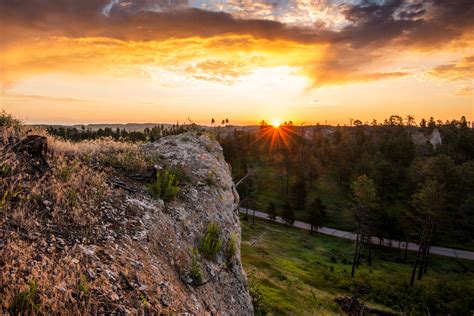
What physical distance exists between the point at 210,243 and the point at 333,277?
5098 centimetres

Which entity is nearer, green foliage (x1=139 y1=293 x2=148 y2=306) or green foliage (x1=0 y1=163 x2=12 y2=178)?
green foliage (x1=139 y1=293 x2=148 y2=306)

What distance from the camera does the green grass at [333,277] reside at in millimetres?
37500

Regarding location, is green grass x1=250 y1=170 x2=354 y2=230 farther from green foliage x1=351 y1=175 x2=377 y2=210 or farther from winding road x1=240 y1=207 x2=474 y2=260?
green foliage x1=351 y1=175 x2=377 y2=210

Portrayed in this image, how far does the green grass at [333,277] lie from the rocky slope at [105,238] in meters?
17.3

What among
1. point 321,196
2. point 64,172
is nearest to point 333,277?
point 64,172

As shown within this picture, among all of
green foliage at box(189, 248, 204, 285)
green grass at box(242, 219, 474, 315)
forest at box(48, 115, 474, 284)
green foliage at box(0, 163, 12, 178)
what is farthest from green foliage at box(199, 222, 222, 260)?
forest at box(48, 115, 474, 284)

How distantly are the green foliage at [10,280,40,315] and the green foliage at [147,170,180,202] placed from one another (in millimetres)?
6072

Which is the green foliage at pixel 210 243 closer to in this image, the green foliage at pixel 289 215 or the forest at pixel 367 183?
the forest at pixel 367 183

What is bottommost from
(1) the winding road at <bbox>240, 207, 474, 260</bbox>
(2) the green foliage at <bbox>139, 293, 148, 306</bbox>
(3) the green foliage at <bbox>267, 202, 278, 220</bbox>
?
(1) the winding road at <bbox>240, 207, 474, 260</bbox>

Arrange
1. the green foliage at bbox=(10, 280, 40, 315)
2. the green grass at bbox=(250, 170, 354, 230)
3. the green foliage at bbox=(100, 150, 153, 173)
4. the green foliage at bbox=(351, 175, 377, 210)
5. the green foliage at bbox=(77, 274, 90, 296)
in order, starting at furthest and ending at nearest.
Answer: the green grass at bbox=(250, 170, 354, 230)
the green foliage at bbox=(351, 175, 377, 210)
the green foliage at bbox=(100, 150, 153, 173)
the green foliage at bbox=(77, 274, 90, 296)
the green foliage at bbox=(10, 280, 40, 315)

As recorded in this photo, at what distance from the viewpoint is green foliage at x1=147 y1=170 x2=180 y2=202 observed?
1138 centimetres

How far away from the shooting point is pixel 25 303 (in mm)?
5160

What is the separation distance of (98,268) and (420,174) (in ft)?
306

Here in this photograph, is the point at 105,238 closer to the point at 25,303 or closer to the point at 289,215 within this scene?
the point at 25,303
